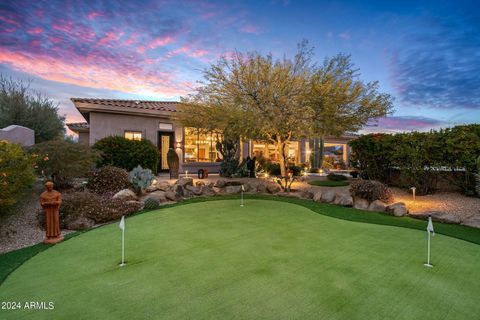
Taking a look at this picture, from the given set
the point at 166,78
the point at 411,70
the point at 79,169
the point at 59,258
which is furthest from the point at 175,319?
the point at 411,70

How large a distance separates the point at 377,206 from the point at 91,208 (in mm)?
7851

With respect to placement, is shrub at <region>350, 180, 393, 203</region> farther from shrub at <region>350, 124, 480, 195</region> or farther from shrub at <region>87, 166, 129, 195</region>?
shrub at <region>87, 166, 129, 195</region>

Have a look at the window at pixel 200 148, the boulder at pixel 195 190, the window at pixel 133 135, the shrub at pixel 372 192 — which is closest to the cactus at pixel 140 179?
the boulder at pixel 195 190

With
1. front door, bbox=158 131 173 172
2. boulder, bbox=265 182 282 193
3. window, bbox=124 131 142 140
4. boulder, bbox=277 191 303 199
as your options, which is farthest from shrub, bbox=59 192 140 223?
front door, bbox=158 131 173 172

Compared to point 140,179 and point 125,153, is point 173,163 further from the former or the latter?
point 140,179

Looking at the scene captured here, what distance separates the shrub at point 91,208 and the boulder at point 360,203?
6.71m

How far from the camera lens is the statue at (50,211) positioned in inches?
170

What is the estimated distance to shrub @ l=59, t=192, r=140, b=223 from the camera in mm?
5793

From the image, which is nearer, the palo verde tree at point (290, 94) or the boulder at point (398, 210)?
the boulder at point (398, 210)

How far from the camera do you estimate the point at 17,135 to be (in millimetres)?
9359

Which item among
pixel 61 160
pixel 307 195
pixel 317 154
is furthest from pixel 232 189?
pixel 317 154

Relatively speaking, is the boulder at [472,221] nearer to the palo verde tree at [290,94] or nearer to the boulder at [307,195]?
the boulder at [307,195]

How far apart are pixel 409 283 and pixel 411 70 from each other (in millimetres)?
15122

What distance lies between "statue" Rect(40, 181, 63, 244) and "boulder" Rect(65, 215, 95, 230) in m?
0.92
